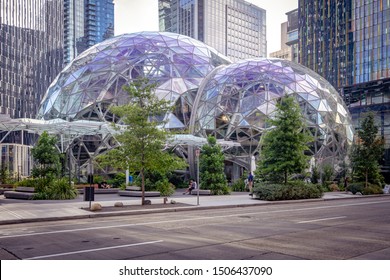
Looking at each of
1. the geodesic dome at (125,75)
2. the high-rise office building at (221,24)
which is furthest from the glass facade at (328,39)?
the geodesic dome at (125,75)

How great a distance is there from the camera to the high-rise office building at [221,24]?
591 ft

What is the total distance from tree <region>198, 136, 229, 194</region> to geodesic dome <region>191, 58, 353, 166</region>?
8563 mm

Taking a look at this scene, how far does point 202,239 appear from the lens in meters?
11.6

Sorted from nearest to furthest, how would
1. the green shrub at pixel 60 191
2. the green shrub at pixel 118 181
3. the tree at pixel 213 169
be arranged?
the green shrub at pixel 60 191 < the tree at pixel 213 169 < the green shrub at pixel 118 181

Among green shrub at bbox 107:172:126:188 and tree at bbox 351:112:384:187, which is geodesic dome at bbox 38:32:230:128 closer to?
green shrub at bbox 107:172:126:188

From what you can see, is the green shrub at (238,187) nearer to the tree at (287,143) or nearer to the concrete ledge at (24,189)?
the tree at (287,143)

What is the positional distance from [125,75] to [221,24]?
149m

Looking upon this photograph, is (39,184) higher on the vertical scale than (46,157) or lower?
lower

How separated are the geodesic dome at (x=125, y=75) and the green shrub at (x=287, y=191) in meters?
14.7

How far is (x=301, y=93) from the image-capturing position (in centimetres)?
4256

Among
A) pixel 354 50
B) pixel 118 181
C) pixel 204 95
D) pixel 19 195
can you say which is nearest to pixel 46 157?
pixel 19 195

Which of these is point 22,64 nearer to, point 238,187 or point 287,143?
point 238,187

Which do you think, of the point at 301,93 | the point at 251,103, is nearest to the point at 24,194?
the point at 251,103

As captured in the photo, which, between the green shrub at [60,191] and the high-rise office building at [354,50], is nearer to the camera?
the green shrub at [60,191]
